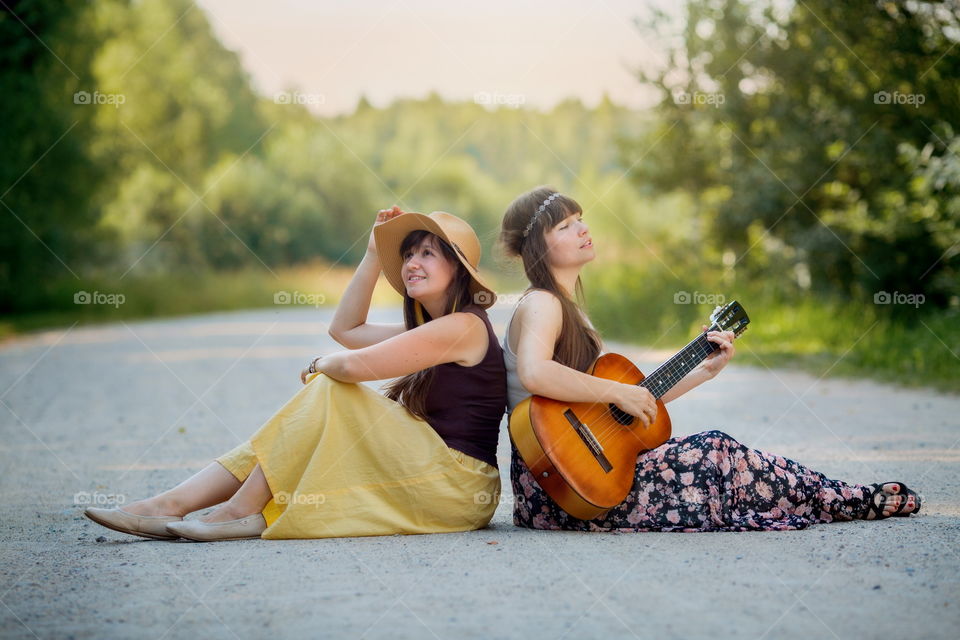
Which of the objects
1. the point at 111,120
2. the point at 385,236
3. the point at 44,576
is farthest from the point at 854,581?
the point at 111,120

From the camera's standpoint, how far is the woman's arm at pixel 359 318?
4.79 metres

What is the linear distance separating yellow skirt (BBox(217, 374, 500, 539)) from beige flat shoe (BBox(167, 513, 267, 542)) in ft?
0.20

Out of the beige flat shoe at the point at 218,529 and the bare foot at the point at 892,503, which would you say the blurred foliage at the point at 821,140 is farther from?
the beige flat shoe at the point at 218,529

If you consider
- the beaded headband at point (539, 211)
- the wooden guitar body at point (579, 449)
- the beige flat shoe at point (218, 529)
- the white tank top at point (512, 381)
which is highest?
the beaded headband at point (539, 211)

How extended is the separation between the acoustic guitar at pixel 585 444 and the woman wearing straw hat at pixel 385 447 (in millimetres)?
276

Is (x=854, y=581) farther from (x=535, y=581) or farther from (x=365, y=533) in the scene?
(x=365, y=533)

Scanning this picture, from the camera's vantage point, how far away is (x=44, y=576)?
12.6 feet

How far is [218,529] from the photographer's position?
427 centimetres

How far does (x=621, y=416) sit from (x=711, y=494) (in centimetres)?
47

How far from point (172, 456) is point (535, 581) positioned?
12.7ft
